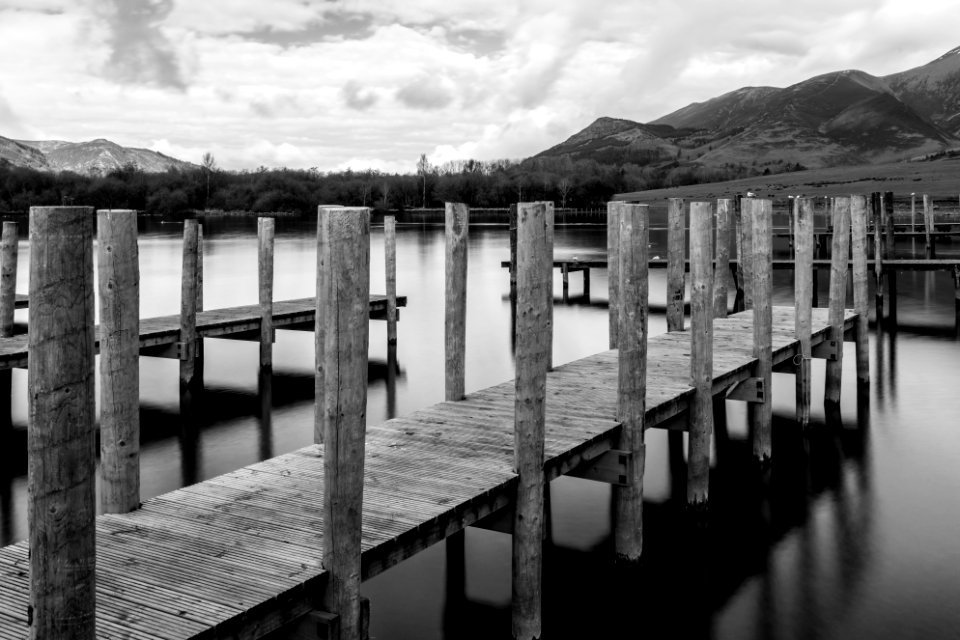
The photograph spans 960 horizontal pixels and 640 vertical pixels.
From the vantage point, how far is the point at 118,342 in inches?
275

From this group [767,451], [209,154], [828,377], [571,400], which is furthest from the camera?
[209,154]

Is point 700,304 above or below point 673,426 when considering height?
above

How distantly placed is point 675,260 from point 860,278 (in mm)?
3658

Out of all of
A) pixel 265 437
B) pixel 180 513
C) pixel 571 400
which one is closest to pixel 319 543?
pixel 180 513

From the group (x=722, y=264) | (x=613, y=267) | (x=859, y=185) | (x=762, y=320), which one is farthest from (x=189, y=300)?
(x=859, y=185)

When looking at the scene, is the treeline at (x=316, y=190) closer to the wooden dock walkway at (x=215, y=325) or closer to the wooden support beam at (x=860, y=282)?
the wooden dock walkway at (x=215, y=325)

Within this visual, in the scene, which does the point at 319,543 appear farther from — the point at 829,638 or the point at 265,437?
the point at 265,437

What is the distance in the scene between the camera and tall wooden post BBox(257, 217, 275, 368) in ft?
58.2

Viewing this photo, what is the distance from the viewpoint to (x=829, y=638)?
8.43m

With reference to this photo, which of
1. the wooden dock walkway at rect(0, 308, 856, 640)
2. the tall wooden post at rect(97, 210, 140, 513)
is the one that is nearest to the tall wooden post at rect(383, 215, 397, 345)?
the wooden dock walkway at rect(0, 308, 856, 640)

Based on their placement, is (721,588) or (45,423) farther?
(721,588)

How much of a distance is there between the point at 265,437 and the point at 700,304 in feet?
25.1

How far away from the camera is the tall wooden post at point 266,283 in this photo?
698 inches

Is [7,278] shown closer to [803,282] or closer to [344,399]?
[344,399]
